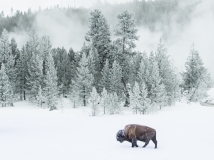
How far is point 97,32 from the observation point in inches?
1890

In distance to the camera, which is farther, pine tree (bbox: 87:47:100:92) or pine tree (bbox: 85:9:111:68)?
pine tree (bbox: 85:9:111:68)

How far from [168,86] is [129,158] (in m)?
30.1

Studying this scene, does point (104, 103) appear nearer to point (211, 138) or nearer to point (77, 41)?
point (211, 138)

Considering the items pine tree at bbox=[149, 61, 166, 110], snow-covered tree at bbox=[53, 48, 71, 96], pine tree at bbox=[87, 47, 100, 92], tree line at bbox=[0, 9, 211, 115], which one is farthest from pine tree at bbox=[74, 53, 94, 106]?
pine tree at bbox=[149, 61, 166, 110]

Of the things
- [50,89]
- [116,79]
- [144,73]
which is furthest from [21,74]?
[144,73]

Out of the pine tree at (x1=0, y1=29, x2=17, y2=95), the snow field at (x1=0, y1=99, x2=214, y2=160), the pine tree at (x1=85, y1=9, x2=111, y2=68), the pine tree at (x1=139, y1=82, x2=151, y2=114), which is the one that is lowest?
the snow field at (x1=0, y1=99, x2=214, y2=160)

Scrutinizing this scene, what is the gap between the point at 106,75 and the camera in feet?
138

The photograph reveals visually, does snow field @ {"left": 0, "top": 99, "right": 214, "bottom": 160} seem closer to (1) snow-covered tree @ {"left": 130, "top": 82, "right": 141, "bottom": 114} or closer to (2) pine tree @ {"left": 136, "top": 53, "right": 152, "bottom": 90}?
(1) snow-covered tree @ {"left": 130, "top": 82, "right": 141, "bottom": 114}

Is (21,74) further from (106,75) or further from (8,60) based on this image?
(106,75)

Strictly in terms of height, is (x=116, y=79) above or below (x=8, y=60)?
below

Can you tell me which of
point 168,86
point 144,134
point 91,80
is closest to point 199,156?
point 144,134

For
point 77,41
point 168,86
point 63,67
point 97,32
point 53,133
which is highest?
point 77,41

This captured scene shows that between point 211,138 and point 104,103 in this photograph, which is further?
point 104,103

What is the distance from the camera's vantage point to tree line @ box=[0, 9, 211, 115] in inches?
1359
